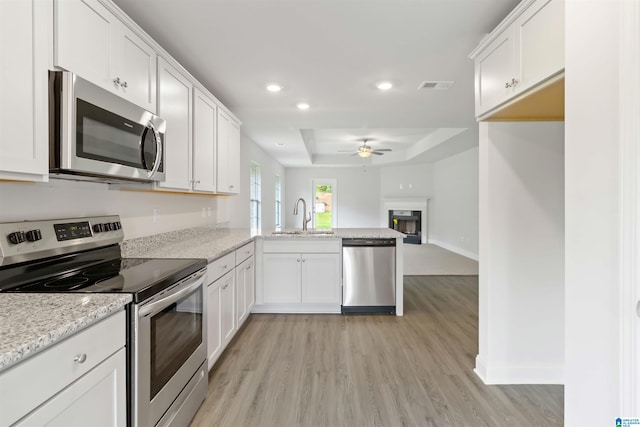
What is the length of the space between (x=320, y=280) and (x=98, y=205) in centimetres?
224

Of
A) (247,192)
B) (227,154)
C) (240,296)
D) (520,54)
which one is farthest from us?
(247,192)

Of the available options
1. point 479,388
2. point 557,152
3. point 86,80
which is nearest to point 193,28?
point 86,80

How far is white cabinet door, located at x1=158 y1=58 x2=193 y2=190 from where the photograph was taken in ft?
7.14

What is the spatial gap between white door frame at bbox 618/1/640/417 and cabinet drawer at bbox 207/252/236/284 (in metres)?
2.07

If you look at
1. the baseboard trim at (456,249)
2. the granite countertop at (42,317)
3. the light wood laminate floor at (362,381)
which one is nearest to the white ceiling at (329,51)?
the granite countertop at (42,317)

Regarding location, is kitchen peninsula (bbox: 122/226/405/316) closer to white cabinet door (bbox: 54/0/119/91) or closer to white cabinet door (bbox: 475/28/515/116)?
white cabinet door (bbox: 475/28/515/116)

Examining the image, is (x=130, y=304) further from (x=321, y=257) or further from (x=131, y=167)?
(x=321, y=257)

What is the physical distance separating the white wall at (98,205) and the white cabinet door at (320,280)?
4.38 ft

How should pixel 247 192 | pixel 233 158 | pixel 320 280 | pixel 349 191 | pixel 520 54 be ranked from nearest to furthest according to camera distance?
pixel 520 54 < pixel 320 280 < pixel 233 158 < pixel 247 192 < pixel 349 191

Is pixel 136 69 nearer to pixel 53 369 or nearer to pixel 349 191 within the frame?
pixel 53 369

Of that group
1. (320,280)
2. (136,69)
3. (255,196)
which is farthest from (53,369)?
(255,196)

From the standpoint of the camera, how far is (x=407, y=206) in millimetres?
9492

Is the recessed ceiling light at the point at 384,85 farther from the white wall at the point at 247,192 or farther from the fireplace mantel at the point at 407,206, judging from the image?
the fireplace mantel at the point at 407,206

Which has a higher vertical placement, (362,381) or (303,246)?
(303,246)
